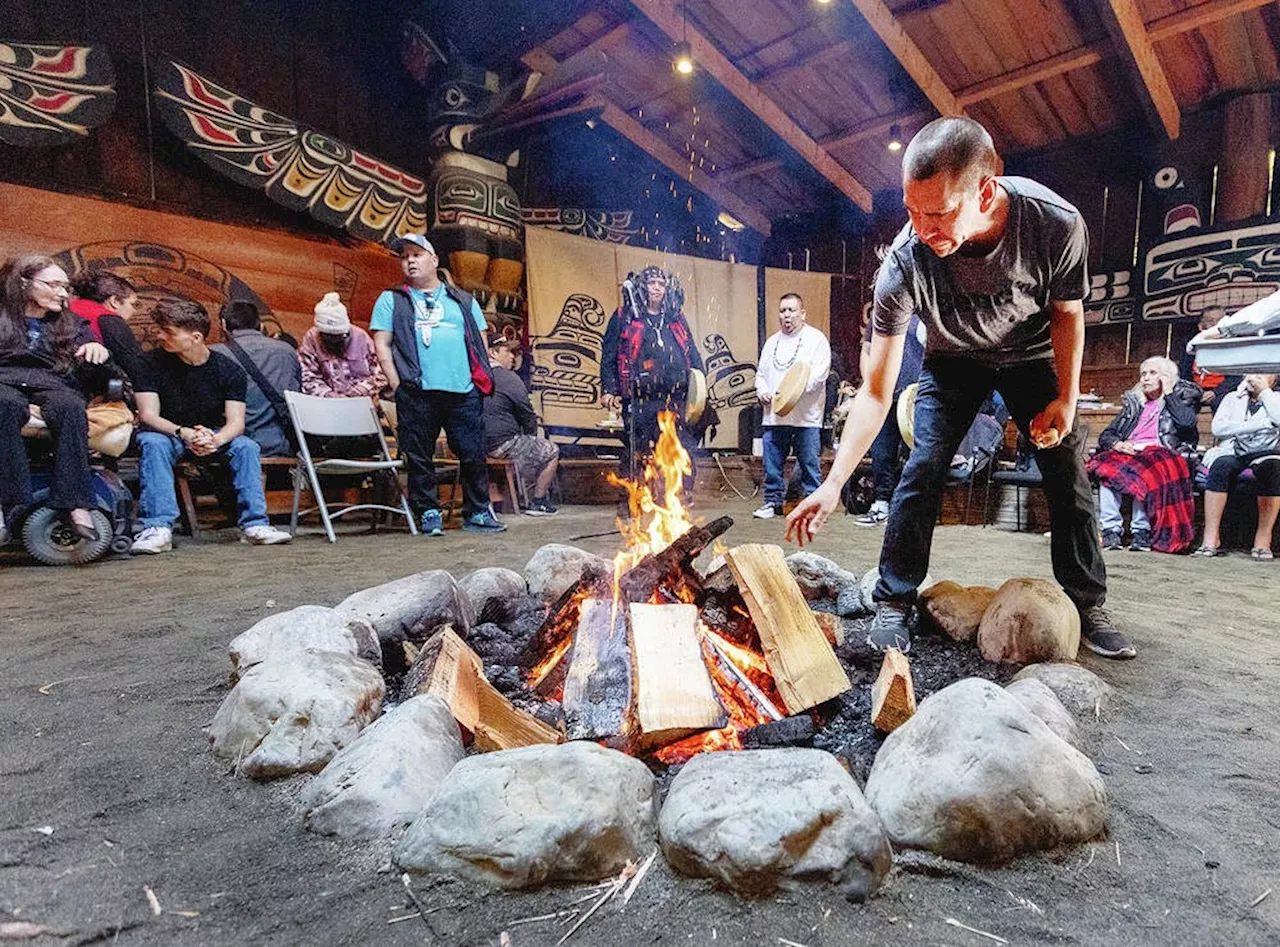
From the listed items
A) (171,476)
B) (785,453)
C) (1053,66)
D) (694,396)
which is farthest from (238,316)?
(1053,66)

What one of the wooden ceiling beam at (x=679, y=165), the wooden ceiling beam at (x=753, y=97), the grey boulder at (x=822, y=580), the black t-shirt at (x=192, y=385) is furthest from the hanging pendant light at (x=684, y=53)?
the grey boulder at (x=822, y=580)

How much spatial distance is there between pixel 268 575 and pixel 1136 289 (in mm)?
9930

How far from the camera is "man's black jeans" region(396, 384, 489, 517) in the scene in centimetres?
480

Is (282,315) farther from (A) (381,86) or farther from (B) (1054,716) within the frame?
(B) (1054,716)

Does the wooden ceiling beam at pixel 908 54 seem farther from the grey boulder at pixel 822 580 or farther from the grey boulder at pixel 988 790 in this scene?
the grey boulder at pixel 988 790

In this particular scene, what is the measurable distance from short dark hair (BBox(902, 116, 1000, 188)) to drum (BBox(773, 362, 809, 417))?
4231mm

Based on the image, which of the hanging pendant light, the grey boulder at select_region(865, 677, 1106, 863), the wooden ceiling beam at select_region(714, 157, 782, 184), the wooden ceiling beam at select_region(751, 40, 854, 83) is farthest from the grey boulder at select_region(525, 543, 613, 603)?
the wooden ceiling beam at select_region(714, 157, 782, 184)

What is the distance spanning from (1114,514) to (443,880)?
580cm

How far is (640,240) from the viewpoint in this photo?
34.0ft

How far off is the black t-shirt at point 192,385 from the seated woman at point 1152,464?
6.76 m

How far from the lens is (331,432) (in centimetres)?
493

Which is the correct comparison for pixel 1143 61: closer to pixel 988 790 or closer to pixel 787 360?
pixel 787 360

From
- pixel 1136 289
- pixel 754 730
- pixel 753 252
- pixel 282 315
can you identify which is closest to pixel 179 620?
pixel 754 730

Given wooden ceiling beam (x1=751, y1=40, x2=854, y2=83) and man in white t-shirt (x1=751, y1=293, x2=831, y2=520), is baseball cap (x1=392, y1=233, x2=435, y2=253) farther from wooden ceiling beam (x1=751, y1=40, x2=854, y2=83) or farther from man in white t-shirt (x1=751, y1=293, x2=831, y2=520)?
wooden ceiling beam (x1=751, y1=40, x2=854, y2=83)
